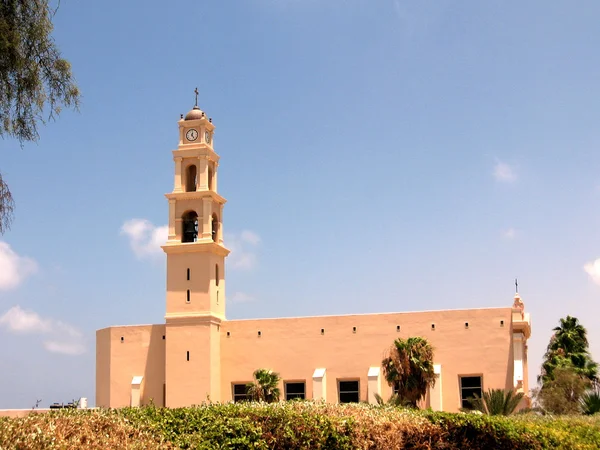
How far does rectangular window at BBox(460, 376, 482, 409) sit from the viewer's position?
35625 millimetres

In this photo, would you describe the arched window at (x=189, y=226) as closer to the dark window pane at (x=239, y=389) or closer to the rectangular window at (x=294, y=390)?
the dark window pane at (x=239, y=389)

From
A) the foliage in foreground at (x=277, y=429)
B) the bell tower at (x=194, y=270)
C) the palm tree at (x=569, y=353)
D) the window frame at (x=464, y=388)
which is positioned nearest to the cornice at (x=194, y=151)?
the bell tower at (x=194, y=270)

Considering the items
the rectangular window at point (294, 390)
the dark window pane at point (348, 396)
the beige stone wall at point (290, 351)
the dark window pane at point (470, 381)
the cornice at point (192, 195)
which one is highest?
the cornice at point (192, 195)

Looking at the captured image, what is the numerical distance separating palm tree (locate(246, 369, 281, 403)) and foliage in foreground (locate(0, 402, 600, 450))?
18.6 meters

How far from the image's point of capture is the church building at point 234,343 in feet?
117

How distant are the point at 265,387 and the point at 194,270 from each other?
20.3 ft

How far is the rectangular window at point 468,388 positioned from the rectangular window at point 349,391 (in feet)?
14.1

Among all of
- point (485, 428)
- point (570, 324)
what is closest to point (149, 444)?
point (485, 428)

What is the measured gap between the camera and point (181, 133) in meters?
40.5

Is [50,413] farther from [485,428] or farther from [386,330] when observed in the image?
[386,330]

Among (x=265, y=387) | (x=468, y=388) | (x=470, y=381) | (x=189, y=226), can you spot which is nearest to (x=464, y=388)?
(x=468, y=388)

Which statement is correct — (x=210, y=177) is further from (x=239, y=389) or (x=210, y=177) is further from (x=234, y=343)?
(x=239, y=389)

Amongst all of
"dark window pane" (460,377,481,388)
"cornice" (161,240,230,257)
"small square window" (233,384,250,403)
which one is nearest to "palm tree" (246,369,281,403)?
"small square window" (233,384,250,403)

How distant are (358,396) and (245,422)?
907 inches
